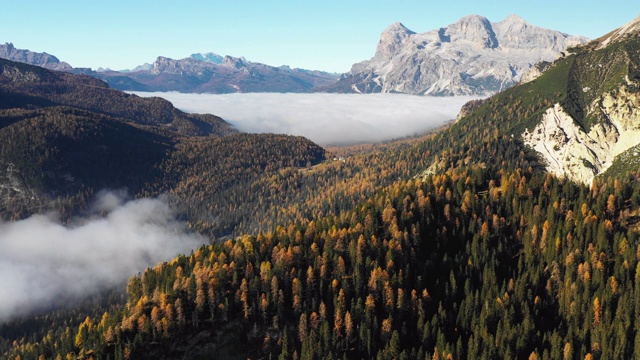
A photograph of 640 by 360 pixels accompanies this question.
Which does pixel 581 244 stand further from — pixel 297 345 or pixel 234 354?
pixel 234 354

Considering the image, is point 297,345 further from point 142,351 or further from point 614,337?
point 614,337

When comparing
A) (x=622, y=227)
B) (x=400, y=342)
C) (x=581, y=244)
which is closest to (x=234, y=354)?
(x=400, y=342)

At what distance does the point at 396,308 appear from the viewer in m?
169

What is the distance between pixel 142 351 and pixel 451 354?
91.1 m

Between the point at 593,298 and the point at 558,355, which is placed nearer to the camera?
the point at 558,355

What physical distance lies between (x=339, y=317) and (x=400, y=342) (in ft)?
68.2

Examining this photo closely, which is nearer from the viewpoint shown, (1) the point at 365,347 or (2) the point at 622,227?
(1) the point at 365,347

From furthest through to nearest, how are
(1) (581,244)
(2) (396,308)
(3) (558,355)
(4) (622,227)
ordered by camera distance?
(4) (622,227) → (1) (581,244) → (2) (396,308) → (3) (558,355)

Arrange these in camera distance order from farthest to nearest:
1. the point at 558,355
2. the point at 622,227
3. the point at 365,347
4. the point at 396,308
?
1. the point at 622,227
2. the point at 396,308
3. the point at 365,347
4. the point at 558,355

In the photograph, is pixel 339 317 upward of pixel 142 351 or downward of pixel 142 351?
upward

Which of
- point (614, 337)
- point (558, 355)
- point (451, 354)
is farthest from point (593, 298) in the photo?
point (451, 354)

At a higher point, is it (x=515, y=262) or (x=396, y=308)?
(x=515, y=262)

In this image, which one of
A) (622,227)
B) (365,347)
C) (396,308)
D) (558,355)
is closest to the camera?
(558,355)

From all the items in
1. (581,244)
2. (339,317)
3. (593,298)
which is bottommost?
(339,317)
